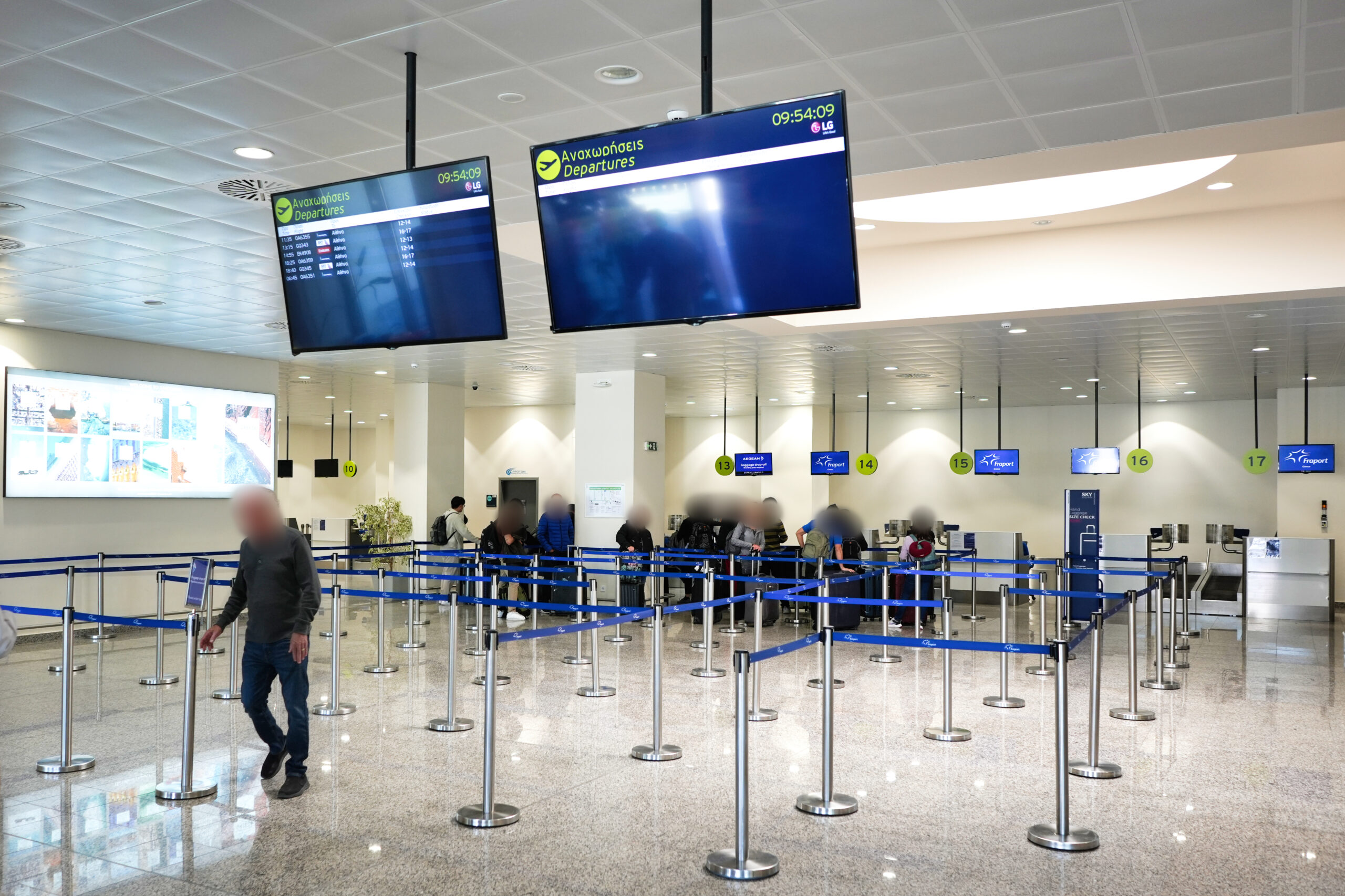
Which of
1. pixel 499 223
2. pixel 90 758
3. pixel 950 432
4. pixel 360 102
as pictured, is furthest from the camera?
pixel 950 432

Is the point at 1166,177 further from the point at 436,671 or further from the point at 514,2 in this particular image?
the point at 436,671

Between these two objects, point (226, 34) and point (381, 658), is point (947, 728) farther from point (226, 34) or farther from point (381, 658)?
point (226, 34)

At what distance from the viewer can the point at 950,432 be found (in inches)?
932

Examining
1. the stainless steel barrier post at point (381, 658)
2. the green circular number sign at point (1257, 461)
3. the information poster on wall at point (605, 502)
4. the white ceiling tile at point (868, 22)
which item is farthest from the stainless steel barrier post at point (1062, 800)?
the green circular number sign at point (1257, 461)

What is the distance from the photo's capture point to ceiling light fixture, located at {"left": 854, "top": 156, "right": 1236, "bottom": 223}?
32.2ft

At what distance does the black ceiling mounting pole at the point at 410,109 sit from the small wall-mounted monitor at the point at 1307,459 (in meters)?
16.6

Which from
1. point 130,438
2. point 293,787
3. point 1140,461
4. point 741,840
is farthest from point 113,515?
point 1140,461

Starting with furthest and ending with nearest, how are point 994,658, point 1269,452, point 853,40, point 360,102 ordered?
point 1269,452, point 994,658, point 360,102, point 853,40

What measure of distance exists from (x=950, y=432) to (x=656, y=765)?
1869cm

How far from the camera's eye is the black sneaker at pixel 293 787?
5598 mm

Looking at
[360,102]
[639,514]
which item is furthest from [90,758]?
[639,514]

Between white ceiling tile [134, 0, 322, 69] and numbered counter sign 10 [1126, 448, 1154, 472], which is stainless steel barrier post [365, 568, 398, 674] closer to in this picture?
white ceiling tile [134, 0, 322, 69]

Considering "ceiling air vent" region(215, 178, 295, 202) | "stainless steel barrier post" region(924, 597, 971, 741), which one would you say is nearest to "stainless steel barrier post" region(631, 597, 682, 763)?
"stainless steel barrier post" region(924, 597, 971, 741)

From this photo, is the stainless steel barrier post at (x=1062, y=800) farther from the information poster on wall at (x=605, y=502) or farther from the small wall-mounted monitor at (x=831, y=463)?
the small wall-mounted monitor at (x=831, y=463)
